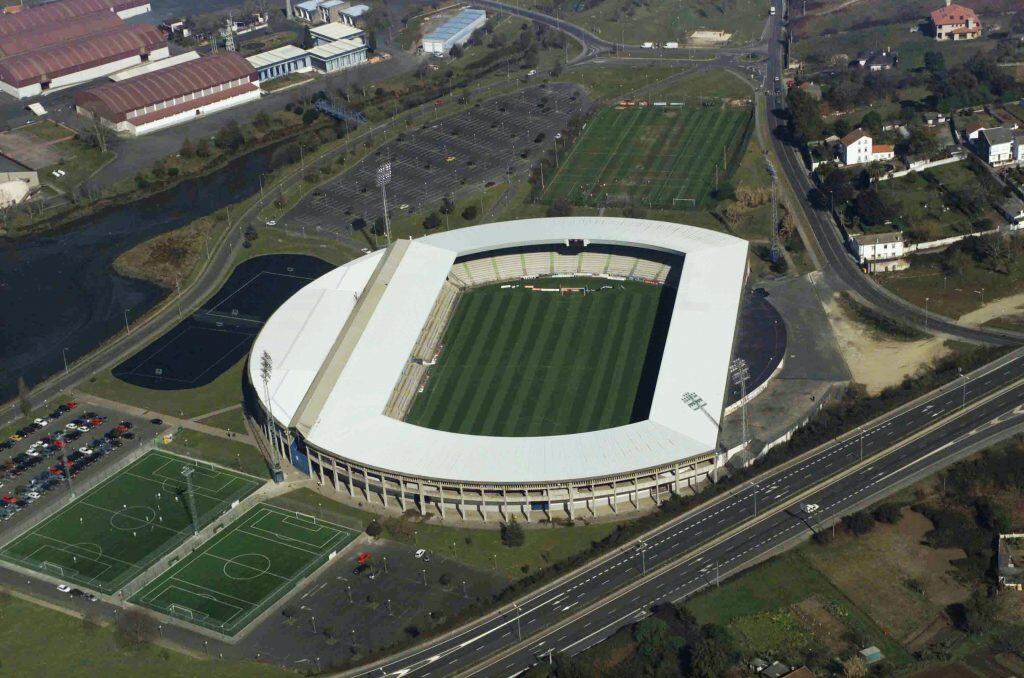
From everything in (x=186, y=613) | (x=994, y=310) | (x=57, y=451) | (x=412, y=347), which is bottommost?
(x=57, y=451)

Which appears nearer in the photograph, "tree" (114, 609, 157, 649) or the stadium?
"tree" (114, 609, 157, 649)

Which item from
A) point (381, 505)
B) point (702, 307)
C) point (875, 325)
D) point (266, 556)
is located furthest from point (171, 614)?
point (875, 325)

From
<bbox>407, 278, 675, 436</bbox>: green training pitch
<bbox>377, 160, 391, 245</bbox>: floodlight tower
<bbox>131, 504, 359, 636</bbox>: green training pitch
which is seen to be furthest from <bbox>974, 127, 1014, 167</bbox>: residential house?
<bbox>131, 504, 359, 636</bbox>: green training pitch

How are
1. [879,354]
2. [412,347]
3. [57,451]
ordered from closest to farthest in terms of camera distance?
[57,451]
[412,347]
[879,354]

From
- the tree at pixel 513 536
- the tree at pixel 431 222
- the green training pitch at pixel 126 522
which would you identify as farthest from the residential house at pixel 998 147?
the green training pitch at pixel 126 522

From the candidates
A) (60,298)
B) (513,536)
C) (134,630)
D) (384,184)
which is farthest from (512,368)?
(60,298)

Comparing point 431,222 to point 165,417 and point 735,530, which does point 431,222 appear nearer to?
point 165,417

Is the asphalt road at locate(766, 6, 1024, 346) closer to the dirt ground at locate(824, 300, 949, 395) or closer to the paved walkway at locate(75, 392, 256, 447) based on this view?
the dirt ground at locate(824, 300, 949, 395)
